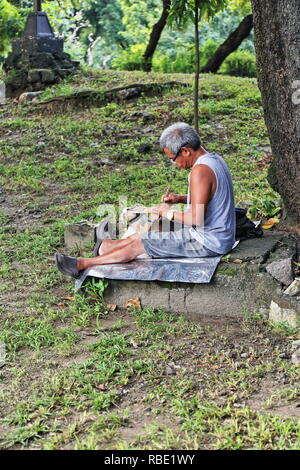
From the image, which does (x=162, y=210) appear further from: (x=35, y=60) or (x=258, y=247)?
(x=35, y=60)

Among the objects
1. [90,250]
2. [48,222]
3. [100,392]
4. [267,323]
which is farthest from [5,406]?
[48,222]

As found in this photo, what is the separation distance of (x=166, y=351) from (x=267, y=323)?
0.85m

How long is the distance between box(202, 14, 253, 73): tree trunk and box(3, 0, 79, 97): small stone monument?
452 cm

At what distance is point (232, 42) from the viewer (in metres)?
16.7

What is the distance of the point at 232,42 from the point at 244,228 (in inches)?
489

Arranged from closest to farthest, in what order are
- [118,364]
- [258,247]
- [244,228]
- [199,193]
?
[118,364] < [199,193] < [258,247] < [244,228]

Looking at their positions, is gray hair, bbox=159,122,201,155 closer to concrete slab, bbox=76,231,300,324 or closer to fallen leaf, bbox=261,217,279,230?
concrete slab, bbox=76,231,300,324

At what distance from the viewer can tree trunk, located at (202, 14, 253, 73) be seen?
1623 centimetres

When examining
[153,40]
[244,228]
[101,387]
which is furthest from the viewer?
[153,40]

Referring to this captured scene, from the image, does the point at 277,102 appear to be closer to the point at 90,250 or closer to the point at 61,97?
the point at 90,250

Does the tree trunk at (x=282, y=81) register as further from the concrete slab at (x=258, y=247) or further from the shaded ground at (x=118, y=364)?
the shaded ground at (x=118, y=364)

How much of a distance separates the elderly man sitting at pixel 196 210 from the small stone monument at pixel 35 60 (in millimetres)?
9515

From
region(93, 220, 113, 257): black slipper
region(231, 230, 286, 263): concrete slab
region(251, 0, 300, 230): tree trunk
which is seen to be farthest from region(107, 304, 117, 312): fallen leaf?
region(251, 0, 300, 230): tree trunk

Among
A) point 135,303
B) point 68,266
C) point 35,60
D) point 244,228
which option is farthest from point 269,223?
point 35,60
